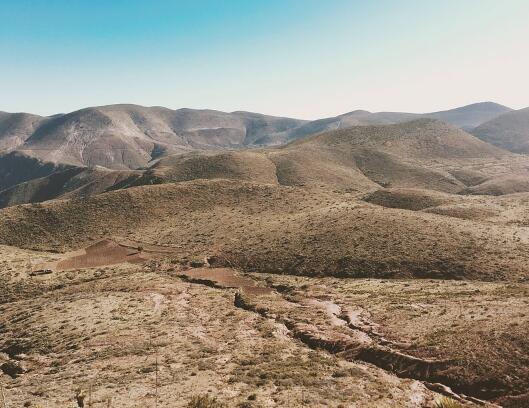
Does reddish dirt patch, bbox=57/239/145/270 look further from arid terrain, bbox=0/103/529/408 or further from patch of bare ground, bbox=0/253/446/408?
patch of bare ground, bbox=0/253/446/408

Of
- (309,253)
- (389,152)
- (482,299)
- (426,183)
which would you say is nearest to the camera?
(482,299)

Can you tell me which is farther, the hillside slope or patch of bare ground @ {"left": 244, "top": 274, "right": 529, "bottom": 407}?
the hillside slope

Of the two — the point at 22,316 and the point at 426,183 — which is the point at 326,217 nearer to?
the point at 22,316

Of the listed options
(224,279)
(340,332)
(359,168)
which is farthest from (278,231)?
(359,168)

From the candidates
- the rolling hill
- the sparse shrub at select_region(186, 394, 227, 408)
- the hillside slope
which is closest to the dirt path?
the sparse shrub at select_region(186, 394, 227, 408)

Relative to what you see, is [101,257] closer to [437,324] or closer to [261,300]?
[261,300]

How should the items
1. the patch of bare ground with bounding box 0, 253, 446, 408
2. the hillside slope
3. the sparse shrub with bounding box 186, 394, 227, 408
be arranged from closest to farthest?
the sparse shrub with bounding box 186, 394, 227, 408
the patch of bare ground with bounding box 0, 253, 446, 408
the hillside slope

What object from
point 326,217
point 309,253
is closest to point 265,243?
point 309,253
